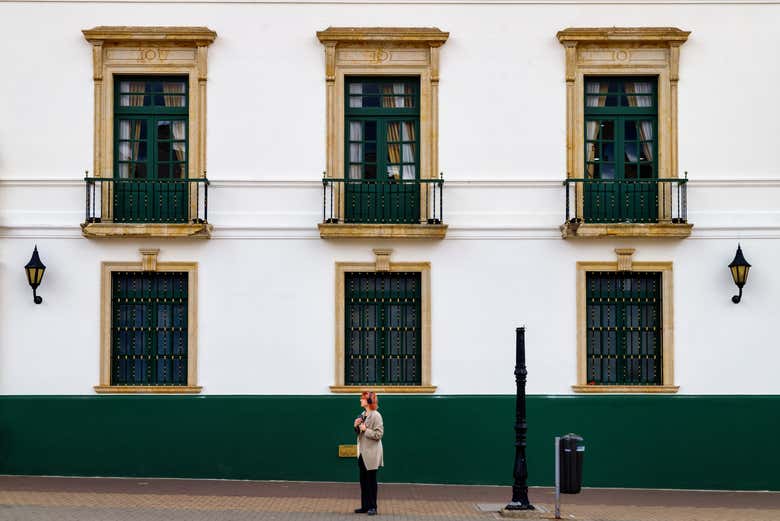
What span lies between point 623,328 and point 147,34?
8.40m

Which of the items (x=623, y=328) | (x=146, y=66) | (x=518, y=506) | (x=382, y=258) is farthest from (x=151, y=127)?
(x=518, y=506)

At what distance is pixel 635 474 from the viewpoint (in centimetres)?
1672

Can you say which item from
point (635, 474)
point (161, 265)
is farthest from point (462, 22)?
point (635, 474)

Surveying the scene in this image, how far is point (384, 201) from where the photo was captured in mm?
16969

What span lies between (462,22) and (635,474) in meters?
7.26

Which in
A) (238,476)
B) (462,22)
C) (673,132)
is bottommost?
(238,476)

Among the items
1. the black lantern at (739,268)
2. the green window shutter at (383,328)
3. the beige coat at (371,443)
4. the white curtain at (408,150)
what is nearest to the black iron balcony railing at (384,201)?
the white curtain at (408,150)

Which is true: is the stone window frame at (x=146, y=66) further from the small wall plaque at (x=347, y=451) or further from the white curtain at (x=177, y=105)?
the small wall plaque at (x=347, y=451)

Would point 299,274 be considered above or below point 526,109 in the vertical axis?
below

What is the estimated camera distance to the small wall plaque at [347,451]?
16656mm

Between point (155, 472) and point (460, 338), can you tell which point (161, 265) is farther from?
point (460, 338)

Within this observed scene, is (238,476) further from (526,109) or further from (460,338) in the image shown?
(526,109)

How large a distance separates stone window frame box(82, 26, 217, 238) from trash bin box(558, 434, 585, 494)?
631cm

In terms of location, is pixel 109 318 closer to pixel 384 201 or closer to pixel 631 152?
pixel 384 201
